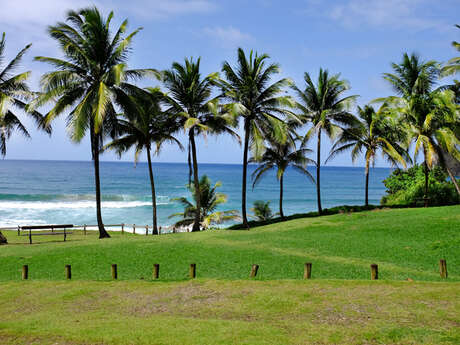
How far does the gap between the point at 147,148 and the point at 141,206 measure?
1419 inches

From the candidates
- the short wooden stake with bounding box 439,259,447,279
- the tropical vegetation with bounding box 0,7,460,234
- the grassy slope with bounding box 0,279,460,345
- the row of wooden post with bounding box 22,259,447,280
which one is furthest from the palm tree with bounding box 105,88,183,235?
the short wooden stake with bounding box 439,259,447,279

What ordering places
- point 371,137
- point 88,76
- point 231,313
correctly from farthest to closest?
point 371,137 → point 88,76 → point 231,313

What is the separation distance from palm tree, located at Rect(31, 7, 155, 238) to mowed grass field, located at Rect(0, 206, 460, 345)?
6821mm

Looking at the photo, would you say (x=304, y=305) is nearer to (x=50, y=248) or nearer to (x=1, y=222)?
(x=50, y=248)

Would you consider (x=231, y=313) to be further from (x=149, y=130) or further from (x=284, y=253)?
(x=149, y=130)

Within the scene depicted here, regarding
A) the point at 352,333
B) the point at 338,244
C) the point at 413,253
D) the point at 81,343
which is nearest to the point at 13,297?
the point at 81,343

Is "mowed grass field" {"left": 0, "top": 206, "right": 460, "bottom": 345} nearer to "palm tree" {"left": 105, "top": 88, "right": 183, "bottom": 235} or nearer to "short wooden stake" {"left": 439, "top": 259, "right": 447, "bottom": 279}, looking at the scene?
"short wooden stake" {"left": 439, "top": 259, "right": 447, "bottom": 279}

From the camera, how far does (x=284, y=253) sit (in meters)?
15.4

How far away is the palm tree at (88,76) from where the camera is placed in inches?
778

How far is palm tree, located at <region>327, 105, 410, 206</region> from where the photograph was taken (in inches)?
1131

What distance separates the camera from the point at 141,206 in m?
60.3

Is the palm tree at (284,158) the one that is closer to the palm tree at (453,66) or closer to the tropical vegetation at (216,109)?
the tropical vegetation at (216,109)

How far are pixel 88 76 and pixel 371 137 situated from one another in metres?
21.0

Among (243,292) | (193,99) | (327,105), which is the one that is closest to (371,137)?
(327,105)
